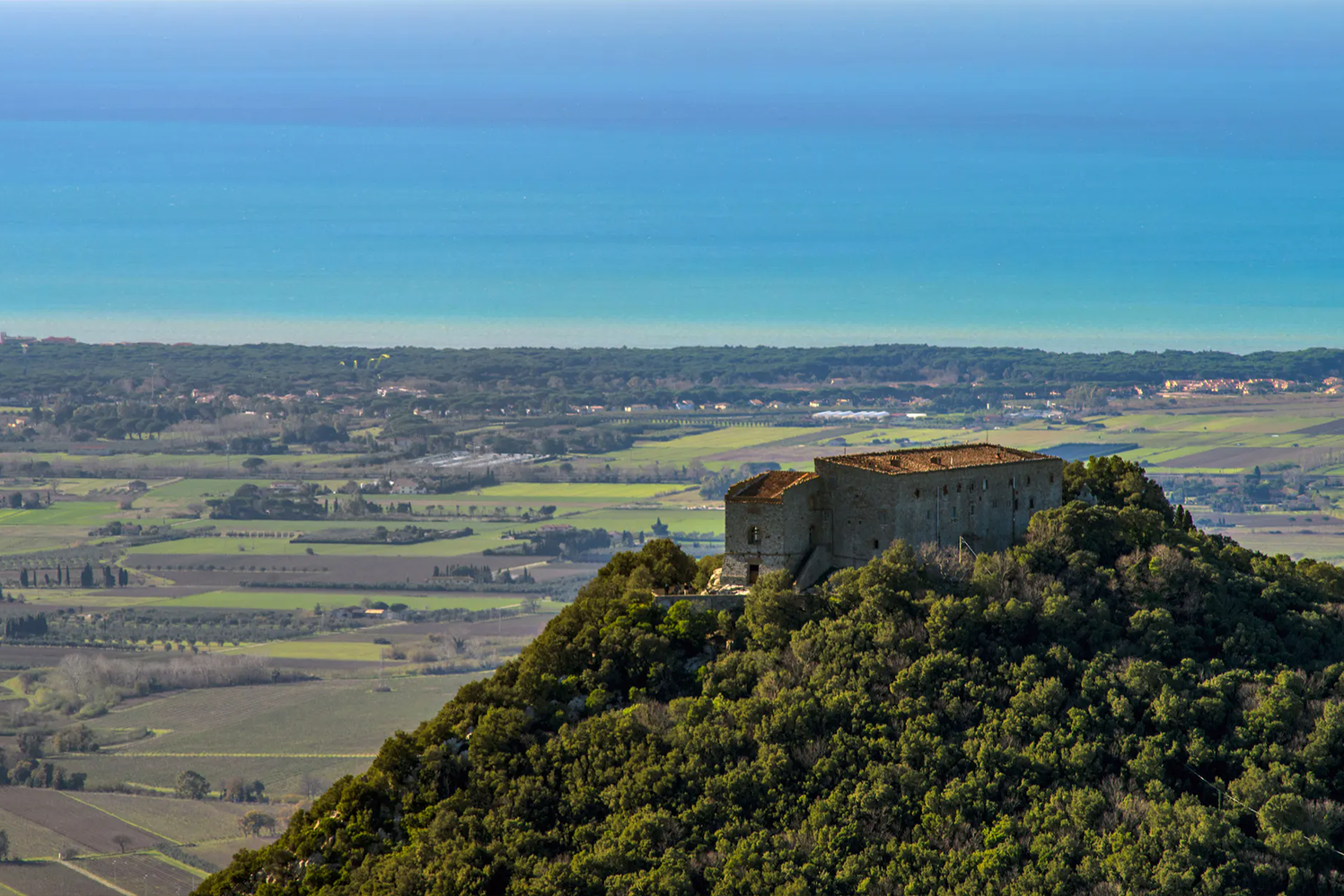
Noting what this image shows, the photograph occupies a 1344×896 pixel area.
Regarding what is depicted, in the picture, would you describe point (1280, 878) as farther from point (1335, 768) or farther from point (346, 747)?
point (346, 747)

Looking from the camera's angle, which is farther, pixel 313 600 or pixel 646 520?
pixel 646 520

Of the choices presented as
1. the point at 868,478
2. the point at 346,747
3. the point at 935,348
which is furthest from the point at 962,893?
the point at 935,348

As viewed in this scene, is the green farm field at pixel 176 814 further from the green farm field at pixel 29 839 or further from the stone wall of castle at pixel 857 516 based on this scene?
the stone wall of castle at pixel 857 516

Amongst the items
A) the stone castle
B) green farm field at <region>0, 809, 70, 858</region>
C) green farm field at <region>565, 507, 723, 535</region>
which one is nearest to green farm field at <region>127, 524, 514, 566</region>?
green farm field at <region>565, 507, 723, 535</region>

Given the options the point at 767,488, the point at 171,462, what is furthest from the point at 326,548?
the point at 767,488

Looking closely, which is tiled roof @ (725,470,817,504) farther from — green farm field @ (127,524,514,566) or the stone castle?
green farm field @ (127,524,514,566)

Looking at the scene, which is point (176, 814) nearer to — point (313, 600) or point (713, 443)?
point (313, 600)
